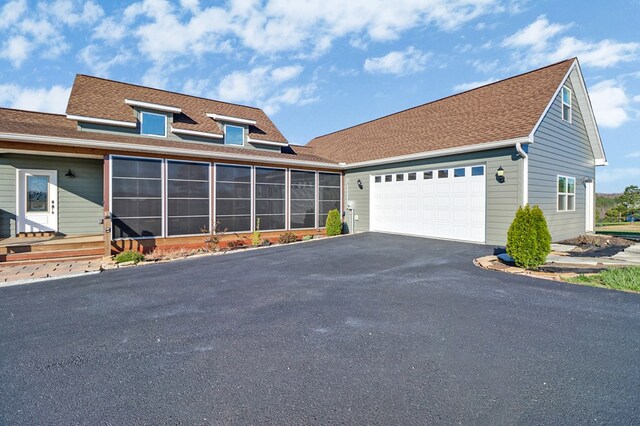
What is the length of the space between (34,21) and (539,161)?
17.5m

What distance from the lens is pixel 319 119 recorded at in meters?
23.3

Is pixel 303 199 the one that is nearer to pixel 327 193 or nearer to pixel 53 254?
pixel 327 193

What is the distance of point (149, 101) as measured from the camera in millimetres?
12797

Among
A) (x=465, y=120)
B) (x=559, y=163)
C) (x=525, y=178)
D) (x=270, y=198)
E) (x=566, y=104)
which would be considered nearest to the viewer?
(x=525, y=178)

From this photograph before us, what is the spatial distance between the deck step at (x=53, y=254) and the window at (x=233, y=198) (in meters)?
3.88

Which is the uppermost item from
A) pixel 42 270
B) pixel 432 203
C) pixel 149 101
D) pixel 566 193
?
pixel 149 101

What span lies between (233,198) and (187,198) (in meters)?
1.66

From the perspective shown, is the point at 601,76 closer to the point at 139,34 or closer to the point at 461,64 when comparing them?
the point at 461,64

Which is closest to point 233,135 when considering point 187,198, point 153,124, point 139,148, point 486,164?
point 153,124

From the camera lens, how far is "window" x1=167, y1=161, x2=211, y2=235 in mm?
10164

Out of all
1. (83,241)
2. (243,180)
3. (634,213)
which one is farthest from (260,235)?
(634,213)

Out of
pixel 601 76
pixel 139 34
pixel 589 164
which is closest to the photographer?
pixel 139 34

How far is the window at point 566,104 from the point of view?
35.9 feet

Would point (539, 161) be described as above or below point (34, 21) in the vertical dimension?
below
